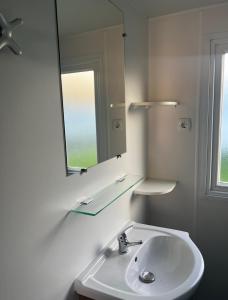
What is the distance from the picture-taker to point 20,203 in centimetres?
81

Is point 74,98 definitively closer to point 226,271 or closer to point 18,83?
point 18,83

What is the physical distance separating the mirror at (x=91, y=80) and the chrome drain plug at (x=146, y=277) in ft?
2.23

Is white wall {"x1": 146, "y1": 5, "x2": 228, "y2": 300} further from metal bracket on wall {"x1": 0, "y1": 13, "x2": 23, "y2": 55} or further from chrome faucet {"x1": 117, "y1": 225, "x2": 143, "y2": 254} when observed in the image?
metal bracket on wall {"x1": 0, "y1": 13, "x2": 23, "y2": 55}

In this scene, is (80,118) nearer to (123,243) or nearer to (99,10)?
(99,10)

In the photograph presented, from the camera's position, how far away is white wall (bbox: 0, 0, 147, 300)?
77cm

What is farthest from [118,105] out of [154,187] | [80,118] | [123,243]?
[123,243]

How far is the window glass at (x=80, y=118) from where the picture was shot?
3.39 feet

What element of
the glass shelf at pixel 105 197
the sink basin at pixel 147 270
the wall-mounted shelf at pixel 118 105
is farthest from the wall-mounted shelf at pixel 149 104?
the sink basin at pixel 147 270

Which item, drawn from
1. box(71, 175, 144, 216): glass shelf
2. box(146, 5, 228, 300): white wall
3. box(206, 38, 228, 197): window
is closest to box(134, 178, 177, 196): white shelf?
box(146, 5, 228, 300): white wall

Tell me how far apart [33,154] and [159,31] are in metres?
1.46

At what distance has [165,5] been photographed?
163cm

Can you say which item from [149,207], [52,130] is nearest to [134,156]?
[149,207]

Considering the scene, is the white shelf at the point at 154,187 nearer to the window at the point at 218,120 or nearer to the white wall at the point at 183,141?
the white wall at the point at 183,141

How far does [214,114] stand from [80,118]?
110cm
